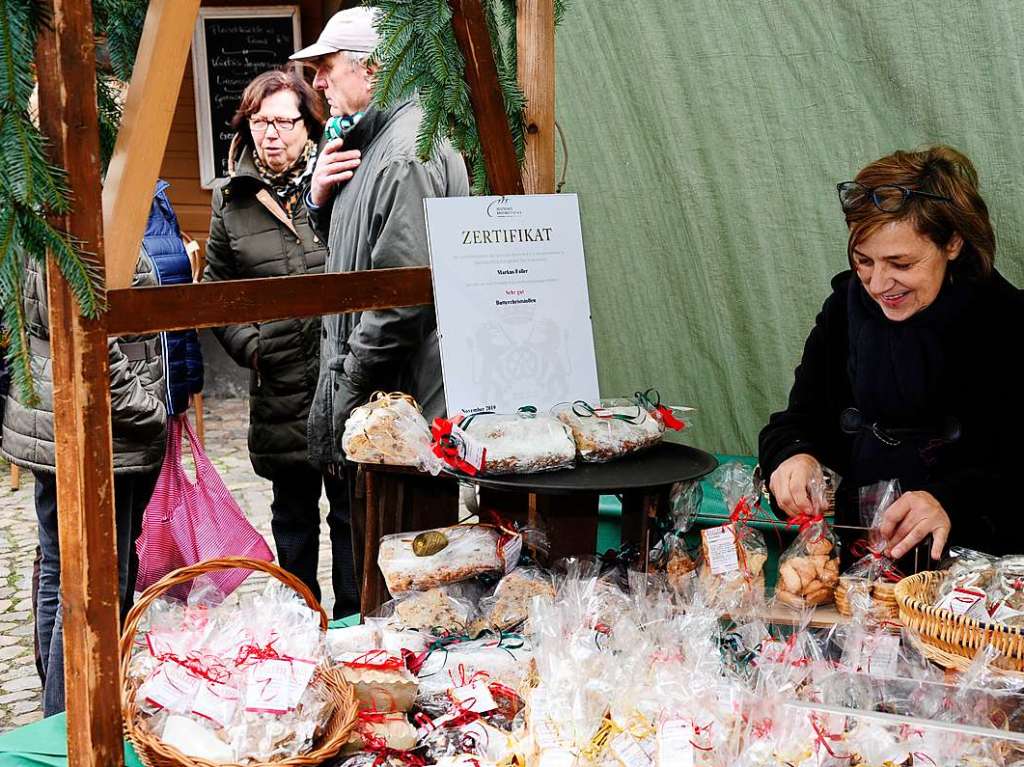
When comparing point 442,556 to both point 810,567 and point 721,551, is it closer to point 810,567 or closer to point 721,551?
point 721,551

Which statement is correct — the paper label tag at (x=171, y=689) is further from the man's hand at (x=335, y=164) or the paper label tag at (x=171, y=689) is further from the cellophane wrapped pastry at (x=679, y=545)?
the man's hand at (x=335, y=164)

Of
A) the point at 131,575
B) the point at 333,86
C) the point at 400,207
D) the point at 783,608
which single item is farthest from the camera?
the point at 131,575

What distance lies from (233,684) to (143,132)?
0.84 m

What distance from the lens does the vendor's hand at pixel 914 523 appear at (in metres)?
2.09

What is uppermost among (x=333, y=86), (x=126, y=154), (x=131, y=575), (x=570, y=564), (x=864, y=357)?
(x=333, y=86)

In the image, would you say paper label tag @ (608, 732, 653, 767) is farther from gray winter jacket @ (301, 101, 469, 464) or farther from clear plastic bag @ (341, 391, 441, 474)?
gray winter jacket @ (301, 101, 469, 464)

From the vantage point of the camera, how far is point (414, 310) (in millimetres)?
2812

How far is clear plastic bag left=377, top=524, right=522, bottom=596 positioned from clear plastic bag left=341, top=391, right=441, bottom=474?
17 cm

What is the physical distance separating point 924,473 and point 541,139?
3.56ft

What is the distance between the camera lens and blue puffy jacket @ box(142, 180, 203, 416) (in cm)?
312

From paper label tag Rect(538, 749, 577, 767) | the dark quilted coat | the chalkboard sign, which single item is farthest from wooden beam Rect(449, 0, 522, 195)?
the chalkboard sign

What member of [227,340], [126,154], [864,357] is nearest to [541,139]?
[864,357]

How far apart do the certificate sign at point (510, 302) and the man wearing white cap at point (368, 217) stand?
466 millimetres

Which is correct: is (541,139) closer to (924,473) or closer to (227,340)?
(924,473)
